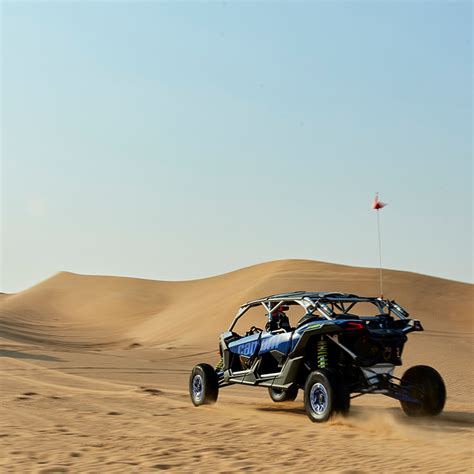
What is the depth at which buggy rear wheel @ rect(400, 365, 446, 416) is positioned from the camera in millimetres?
10602

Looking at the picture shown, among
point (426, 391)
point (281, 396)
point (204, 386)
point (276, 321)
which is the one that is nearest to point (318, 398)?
point (426, 391)

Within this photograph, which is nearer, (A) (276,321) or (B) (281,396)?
(A) (276,321)

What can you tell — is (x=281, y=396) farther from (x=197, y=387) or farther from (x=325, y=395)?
(x=325, y=395)

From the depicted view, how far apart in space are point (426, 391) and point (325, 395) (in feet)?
5.78

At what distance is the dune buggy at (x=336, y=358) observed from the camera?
991 cm

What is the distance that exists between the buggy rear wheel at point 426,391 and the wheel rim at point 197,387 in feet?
11.0

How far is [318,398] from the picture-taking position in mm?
9969

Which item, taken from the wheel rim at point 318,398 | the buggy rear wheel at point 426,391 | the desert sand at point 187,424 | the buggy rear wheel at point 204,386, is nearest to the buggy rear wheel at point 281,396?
the desert sand at point 187,424

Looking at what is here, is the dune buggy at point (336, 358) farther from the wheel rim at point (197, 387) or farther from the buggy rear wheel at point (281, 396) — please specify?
the buggy rear wheel at point (281, 396)

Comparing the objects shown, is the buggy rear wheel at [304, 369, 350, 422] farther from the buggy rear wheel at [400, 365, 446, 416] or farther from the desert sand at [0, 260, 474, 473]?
the buggy rear wheel at [400, 365, 446, 416]

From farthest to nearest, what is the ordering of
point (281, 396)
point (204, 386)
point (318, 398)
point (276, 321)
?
point (281, 396)
point (204, 386)
point (276, 321)
point (318, 398)

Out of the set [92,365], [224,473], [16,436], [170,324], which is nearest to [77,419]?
[16,436]

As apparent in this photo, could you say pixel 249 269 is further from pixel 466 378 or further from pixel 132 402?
pixel 132 402

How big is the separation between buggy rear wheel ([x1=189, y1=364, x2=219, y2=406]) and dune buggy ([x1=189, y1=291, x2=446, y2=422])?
626 mm
